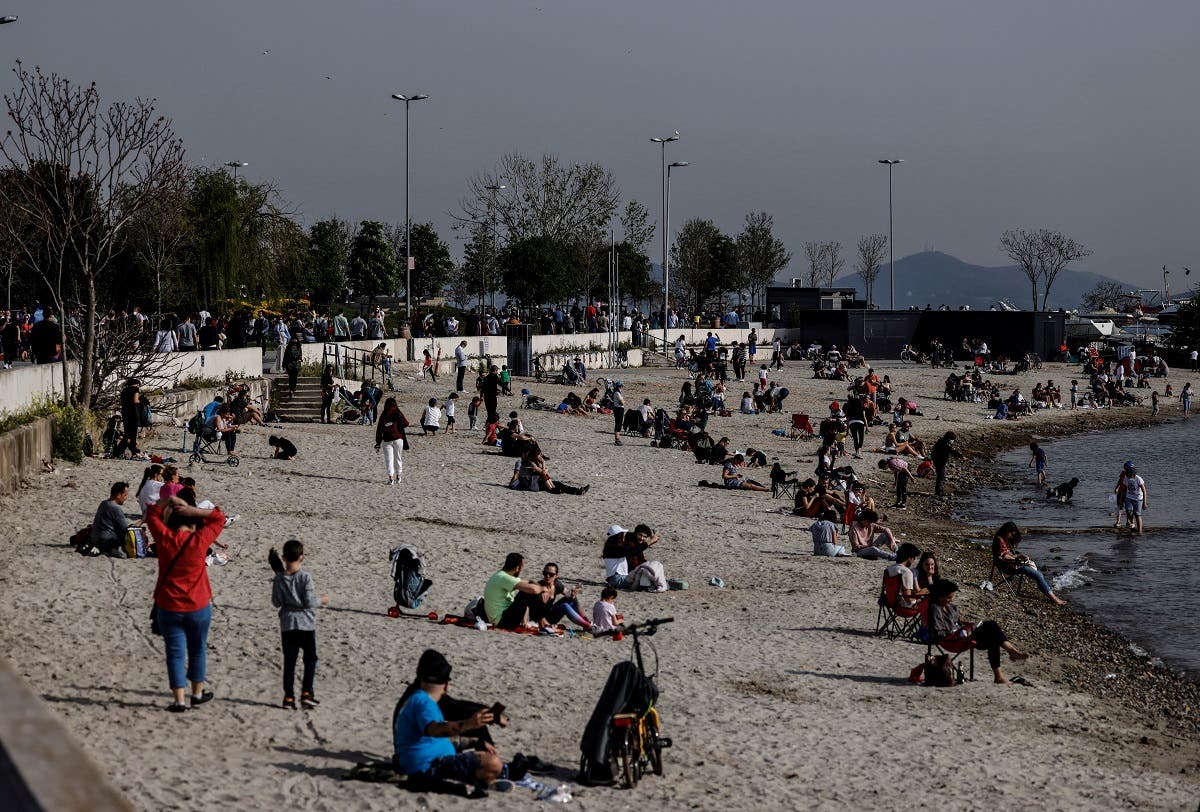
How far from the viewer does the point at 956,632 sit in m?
13.6

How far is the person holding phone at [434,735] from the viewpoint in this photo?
823cm

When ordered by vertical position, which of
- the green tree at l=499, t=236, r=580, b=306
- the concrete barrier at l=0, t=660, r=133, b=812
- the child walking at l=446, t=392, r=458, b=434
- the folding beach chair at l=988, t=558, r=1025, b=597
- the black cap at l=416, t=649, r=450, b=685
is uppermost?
the green tree at l=499, t=236, r=580, b=306

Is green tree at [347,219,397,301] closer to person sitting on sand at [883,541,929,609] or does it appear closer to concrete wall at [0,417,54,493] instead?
concrete wall at [0,417,54,493]

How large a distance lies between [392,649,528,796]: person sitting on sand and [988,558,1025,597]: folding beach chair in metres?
11.4

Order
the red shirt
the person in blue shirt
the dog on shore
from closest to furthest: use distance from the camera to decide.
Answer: the person in blue shirt
the red shirt
the dog on shore

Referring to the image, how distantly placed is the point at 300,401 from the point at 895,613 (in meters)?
19.5

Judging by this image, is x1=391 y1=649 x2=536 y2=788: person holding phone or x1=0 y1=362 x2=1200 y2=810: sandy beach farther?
Answer: x1=0 y1=362 x2=1200 y2=810: sandy beach

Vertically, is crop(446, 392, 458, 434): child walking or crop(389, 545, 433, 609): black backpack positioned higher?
crop(446, 392, 458, 434): child walking

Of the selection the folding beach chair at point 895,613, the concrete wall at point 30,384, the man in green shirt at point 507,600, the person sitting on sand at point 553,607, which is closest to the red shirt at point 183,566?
the man in green shirt at point 507,600

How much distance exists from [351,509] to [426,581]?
21.6ft

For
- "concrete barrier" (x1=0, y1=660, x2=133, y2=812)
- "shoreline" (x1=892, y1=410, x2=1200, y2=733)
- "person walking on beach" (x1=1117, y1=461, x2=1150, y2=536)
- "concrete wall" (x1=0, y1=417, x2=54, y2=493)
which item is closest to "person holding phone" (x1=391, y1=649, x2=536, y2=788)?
"concrete barrier" (x1=0, y1=660, x2=133, y2=812)

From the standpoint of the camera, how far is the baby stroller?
22.7 m

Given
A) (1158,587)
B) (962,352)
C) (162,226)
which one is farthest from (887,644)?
(962,352)

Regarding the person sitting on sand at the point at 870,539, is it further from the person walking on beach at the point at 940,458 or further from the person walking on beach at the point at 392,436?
the person walking on beach at the point at 940,458
